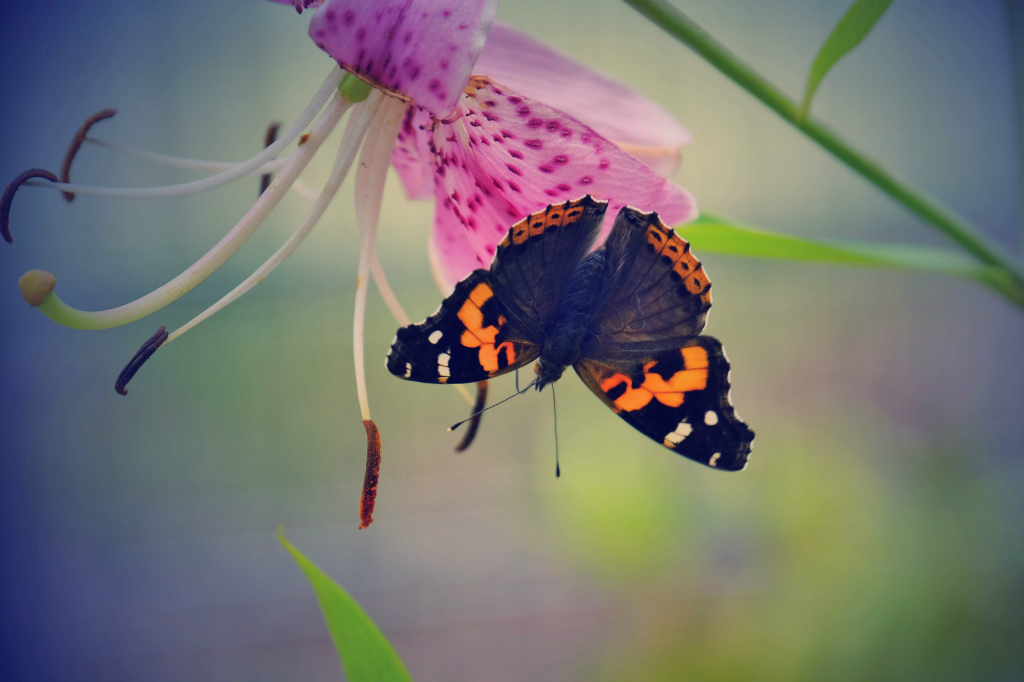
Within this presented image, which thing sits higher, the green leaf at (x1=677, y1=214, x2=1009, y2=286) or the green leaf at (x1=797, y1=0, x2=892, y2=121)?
the green leaf at (x1=797, y1=0, x2=892, y2=121)

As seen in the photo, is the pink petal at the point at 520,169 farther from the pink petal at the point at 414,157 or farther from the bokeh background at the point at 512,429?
the bokeh background at the point at 512,429

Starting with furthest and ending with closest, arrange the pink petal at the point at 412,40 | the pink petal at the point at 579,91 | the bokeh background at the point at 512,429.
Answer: the bokeh background at the point at 512,429 → the pink petal at the point at 579,91 → the pink petal at the point at 412,40

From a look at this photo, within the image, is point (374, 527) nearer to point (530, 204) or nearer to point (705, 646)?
point (705, 646)

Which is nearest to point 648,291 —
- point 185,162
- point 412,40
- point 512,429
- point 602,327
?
point 602,327

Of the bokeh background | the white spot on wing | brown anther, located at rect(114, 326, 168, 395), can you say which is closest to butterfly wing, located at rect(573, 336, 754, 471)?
the white spot on wing

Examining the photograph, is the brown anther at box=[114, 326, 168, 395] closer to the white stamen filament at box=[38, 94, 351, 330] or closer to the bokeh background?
the white stamen filament at box=[38, 94, 351, 330]

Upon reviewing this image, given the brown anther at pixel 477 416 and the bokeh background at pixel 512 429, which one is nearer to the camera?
the brown anther at pixel 477 416

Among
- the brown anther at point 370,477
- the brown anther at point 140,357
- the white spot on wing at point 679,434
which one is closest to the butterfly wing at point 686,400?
the white spot on wing at point 679,434

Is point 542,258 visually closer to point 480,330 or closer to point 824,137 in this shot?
point 480,330
